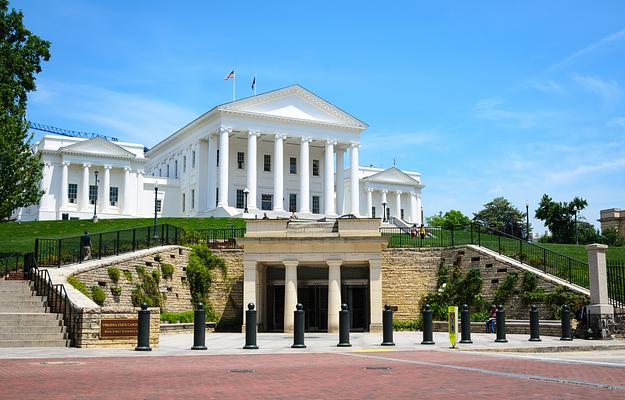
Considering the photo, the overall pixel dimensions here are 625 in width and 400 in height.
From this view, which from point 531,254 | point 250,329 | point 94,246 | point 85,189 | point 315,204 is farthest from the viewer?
point 315,204

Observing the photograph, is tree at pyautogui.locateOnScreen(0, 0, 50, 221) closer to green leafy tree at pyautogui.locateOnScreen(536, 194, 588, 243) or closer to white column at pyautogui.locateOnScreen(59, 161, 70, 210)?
white column at pyautogui.locateOnScreen(59, 161, 70, 210)

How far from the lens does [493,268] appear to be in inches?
1416

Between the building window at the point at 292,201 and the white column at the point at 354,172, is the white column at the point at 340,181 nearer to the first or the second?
the white column at the point at 354,172

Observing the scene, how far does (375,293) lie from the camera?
34844mm

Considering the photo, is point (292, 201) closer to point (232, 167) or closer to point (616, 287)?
point (232, 167)

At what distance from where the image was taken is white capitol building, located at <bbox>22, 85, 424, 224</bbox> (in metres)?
83.6

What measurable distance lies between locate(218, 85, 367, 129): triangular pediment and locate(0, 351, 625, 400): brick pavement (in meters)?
67.3

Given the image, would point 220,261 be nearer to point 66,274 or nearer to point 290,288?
point 290,288

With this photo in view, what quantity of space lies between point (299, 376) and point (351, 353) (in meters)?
6.71

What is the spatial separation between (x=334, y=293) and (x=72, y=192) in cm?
6386

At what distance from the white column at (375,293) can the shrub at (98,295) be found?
1262 cm

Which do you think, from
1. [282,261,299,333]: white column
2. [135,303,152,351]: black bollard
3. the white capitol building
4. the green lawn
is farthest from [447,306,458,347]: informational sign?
Answer: the white capitol building

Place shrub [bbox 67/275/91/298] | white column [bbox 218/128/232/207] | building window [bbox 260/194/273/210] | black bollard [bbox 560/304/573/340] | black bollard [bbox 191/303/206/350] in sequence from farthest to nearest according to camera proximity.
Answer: building window [bbox 260/194/273/210] < white column [bbox 218/128/232/207] < shrub [bbox 67/275/91/298] < black bollard [bbox 560/304/573/340] < black bollard [bbox 191/303/206/350]

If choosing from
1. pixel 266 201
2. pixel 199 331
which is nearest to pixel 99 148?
pixel 266 201
